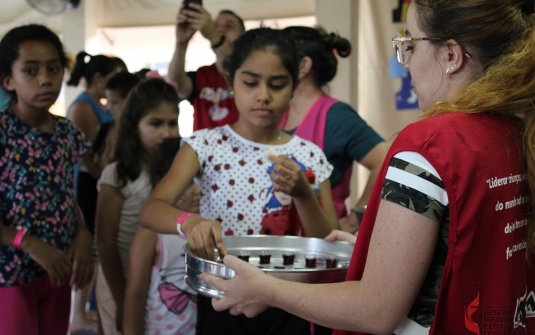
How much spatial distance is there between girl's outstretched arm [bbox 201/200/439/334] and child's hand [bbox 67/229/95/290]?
53.7 inches

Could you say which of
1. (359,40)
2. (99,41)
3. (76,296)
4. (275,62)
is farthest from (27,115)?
(99,41)

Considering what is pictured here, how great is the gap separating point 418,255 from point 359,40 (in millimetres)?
4747

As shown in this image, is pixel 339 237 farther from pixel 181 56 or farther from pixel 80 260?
pixel 181 56

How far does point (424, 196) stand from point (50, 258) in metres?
1.49

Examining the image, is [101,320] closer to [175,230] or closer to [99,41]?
[175,230]

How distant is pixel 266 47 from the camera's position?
1.97 meters

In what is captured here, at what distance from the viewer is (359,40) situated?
545 cm

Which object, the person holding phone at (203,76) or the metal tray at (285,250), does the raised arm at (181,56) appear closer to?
the person holding phone at (203,76)

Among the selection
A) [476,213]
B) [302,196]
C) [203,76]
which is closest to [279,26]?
[203,76]

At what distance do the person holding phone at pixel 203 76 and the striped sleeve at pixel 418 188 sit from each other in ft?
6.47

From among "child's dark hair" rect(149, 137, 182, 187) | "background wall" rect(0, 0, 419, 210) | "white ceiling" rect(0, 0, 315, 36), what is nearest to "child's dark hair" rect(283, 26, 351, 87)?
"child's dark hair" rect(149, 137, 182, 187)

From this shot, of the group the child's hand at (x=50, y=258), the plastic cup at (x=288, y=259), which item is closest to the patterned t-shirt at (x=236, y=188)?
the plastic cup at (x=288, y=259)

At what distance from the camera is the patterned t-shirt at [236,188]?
1.86 meters

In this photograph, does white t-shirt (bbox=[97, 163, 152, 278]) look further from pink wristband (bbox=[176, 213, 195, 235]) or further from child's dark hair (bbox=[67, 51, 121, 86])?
child's dark hair (bbox=[67, 51, 121, 86])
